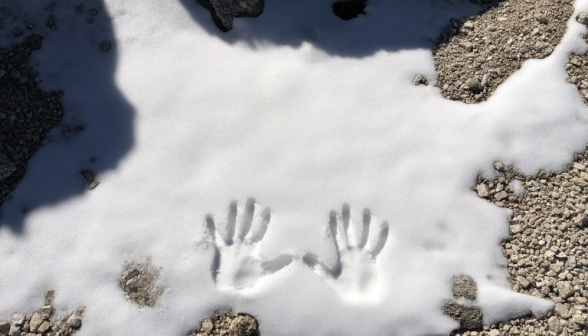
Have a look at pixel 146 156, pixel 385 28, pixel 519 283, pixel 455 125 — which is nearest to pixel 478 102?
pixel 455 125

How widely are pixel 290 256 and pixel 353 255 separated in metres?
0.69

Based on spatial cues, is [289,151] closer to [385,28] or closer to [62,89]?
[385,28]

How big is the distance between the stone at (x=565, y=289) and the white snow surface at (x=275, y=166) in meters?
0.24

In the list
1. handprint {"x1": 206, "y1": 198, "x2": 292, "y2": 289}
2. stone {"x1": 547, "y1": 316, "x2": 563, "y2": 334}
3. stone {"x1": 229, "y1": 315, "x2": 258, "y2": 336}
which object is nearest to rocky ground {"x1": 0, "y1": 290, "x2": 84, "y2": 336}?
handprint {"x1": 206, "y1": 198, "x2": 292, "y2": 289}

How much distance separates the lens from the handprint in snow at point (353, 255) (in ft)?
12.1

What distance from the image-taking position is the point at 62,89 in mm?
4340

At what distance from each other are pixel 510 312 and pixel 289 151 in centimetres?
280

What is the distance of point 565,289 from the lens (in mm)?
3410

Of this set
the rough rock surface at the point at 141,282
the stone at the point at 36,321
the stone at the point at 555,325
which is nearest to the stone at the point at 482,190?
the stone at the point at 555,325

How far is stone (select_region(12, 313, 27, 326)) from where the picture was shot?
11.8ft

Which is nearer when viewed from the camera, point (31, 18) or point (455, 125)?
point (455, 125)

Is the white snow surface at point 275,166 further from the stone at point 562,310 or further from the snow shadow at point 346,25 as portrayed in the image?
the stone at point 562,310

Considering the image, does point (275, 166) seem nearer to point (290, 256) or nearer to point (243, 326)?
point (290, 256)

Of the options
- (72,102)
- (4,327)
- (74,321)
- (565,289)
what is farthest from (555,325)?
(72,102)
